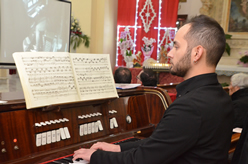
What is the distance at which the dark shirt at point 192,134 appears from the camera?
1245mm

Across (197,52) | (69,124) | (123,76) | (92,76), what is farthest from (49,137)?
(123,76)

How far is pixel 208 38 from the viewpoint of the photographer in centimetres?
144

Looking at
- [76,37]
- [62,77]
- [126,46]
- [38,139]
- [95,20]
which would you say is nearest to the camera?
[38,139]

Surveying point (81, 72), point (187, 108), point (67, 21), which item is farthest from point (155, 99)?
point (67, 21)

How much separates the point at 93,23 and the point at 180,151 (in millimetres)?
7485

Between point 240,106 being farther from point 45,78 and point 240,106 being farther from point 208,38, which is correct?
point 45,78

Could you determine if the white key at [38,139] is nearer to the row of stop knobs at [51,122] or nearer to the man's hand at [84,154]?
the row of stop knobs at [51,122]

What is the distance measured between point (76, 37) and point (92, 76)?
5.43 meters

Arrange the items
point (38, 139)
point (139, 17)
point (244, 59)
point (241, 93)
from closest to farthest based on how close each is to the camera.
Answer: point (38, 139)
point (241, 93)
point (244, 59)
point (139, 17)

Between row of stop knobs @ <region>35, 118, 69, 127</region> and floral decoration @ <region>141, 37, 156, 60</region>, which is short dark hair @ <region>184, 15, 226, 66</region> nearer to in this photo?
row of stop knobs @ <region>35, 118, 69, 127</region>

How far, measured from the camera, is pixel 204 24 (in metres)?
1.46

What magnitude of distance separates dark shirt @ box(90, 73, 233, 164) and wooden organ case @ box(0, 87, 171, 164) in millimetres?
484

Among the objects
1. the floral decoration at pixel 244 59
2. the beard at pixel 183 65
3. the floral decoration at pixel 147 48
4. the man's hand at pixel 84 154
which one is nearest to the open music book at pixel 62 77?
the man's hand at pixel 84 154

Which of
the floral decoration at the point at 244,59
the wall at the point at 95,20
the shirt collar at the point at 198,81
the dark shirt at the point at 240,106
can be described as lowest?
the dark shirt at the point at 240,106
